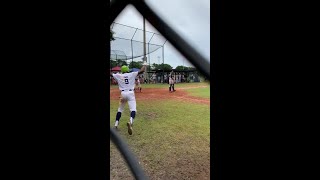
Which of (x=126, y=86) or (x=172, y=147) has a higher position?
(x=126, y=86)

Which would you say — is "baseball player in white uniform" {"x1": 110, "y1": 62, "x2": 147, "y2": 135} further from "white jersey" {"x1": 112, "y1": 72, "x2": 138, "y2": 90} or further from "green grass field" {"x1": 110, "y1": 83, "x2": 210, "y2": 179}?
"green grass field" {"x1": 110, "y1": 83, "x2": 210, "y2": 179}

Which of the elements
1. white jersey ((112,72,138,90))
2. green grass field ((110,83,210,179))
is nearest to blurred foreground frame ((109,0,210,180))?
green grass field ((110,83,210,179))

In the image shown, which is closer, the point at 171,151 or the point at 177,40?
the point at 177,40

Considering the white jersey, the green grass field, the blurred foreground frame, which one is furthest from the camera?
the white jersey

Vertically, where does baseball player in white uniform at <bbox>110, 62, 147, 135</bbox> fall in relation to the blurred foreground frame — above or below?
below

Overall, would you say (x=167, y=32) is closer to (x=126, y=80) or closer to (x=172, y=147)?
(x=172, y=147)

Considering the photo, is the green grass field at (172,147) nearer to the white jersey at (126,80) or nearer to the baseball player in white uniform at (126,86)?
the baseball player in white uniform at (126,86)

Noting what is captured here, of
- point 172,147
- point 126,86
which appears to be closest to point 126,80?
point 126,86
